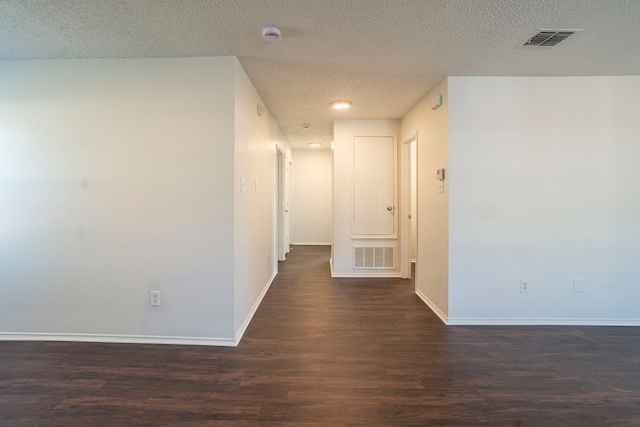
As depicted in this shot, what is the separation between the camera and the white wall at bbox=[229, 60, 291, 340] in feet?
8.43

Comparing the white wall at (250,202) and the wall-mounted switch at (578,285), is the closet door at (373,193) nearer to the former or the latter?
the white wall at (250,202)

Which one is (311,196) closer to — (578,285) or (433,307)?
(433,307)

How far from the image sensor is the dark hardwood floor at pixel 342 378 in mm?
1651

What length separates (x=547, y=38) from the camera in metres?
2.17

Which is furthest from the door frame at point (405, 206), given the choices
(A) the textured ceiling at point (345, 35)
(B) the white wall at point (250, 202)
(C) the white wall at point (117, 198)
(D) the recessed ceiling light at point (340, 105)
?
(C) the white wall at point (117, 198)

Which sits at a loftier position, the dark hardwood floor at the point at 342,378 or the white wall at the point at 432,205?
the white wall at the point at 432,205

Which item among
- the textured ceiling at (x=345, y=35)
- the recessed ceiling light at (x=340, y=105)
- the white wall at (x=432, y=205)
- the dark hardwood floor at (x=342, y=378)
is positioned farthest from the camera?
the recessed ceiling light at (x=340, y=105)

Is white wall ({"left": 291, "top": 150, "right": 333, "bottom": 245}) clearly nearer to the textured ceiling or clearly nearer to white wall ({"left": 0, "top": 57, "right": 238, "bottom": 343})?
the textured ceiling

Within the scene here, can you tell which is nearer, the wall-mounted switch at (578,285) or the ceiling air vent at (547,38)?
the ceiling air vent at (547,38)

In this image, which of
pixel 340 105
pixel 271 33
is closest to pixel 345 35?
pixel 271 33

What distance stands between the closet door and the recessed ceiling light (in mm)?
815

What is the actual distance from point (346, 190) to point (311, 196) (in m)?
3.23

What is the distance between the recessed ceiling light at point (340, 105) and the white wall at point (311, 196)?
386 centimetres

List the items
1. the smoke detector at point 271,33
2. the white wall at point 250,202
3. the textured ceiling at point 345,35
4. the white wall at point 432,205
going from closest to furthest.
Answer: the textured ceiling at point 345,35 → the smoke detector at point 271,33 → the white wall at point 250,202 → the white wall at point 432,205
